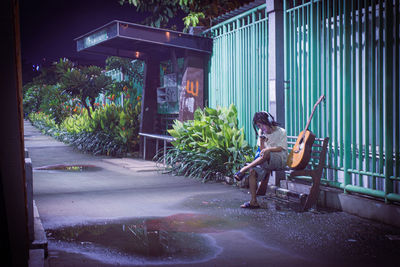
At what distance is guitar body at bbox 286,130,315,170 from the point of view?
6391 mm

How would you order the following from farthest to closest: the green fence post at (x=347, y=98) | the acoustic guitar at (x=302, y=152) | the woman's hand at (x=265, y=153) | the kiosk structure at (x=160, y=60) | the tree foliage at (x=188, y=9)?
the tree foliage at (x=188, y=9), the kiosk structure at (x=160, y=60), the woman's hand at (x=265, y=153), the green fence post at (x=347, y=98), the acoustic guitar at (x=302, y=152)

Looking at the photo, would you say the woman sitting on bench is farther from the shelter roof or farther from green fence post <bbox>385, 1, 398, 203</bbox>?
the shelter roof

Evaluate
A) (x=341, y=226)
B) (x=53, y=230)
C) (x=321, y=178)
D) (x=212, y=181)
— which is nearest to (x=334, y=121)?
(x=321, y=178)

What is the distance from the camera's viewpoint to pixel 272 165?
674cm

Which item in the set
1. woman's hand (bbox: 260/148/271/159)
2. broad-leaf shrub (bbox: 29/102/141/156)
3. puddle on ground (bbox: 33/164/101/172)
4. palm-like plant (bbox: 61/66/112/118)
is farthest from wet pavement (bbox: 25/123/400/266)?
palm-like plant (bbox: 61/66/112/118)

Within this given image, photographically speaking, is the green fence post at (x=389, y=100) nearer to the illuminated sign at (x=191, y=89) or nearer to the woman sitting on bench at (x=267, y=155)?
the woman sitting on bench at (x=267, y=155)

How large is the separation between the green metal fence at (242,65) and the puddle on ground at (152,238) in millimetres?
3819

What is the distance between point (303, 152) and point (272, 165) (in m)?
0.55

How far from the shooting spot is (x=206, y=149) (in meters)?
9.42

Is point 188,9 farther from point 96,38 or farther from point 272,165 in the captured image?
point 272,165

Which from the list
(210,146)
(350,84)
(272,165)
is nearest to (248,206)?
(272,165)

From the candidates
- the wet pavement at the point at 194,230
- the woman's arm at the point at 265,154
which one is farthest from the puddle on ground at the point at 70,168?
the woman's arm at the point at 265,154

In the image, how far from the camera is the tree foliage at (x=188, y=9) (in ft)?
44.8

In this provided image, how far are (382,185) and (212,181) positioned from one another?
3541 mm
